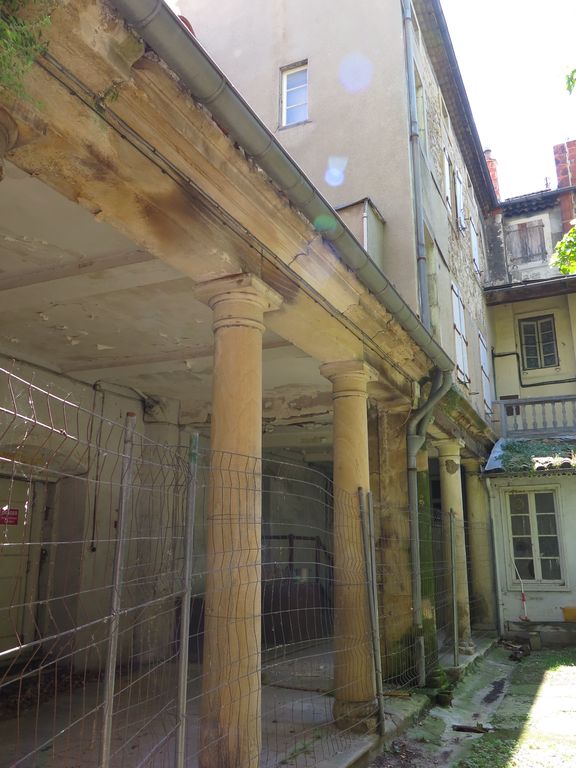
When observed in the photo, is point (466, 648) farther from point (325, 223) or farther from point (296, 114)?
point (296, 114)

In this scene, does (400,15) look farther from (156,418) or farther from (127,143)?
(127,143)

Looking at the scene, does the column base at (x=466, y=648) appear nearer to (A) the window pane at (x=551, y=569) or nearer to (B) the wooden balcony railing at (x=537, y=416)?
(A) the window pane at (x=551, y=569)

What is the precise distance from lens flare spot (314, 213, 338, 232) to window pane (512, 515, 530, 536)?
10182 millimetres

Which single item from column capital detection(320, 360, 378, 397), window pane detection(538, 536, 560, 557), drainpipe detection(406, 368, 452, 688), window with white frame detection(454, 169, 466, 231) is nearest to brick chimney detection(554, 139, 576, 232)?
window with white frame detection(454, 169, 466, 231)

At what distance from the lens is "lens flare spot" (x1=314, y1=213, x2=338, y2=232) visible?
423cm

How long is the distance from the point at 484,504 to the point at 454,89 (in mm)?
8058

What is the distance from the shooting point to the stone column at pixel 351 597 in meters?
5.10

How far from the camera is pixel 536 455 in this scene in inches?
480

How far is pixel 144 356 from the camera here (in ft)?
20.3

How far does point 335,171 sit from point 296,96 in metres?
1.99

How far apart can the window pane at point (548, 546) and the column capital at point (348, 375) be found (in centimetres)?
854

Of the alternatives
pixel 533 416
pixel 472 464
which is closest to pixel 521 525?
pixel 472 464

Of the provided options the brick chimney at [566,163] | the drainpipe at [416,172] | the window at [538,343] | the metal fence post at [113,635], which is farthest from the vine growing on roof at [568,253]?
the brick chimney at [566,163]

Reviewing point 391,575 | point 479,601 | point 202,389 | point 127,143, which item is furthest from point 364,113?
point 479,601
